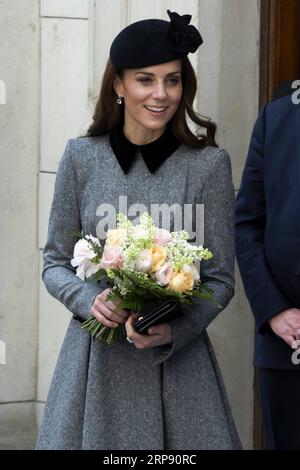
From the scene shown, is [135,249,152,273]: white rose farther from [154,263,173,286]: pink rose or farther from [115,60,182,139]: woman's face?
[115,60,182,139]: woman's face

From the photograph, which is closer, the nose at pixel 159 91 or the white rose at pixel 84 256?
the white rose at pixel 84 256

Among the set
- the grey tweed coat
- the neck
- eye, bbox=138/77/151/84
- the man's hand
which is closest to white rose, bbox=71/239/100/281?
the grey tweed coat

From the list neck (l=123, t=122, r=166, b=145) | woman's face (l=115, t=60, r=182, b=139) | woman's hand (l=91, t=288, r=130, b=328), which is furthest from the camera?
neck (l=123, t=122, r=166, b=145)

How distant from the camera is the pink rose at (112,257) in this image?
11.5ft

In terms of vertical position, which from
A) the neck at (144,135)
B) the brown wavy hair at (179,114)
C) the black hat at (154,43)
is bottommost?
the neck at (144,135)

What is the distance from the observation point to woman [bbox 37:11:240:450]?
3719mm

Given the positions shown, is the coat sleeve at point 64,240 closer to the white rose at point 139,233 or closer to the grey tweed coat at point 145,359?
the grey tweed coat at point 145,359

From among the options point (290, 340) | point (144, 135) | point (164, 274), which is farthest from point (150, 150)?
point (290, 340)

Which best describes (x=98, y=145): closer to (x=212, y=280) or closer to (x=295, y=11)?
(x=212, y=280)

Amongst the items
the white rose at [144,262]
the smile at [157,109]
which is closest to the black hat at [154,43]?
the smile at [157,109]

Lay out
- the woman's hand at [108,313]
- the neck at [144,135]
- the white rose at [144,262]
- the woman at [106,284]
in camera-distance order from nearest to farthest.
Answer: the white rose at [144,262], the woman's hand at [108,313], the woman at [106,284], the neck at [144,135]

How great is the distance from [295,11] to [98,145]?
139 centimetres

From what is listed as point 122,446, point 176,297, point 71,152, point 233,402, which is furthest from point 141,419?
point 233,402

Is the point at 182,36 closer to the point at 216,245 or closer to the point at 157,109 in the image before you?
the point at 157,109
